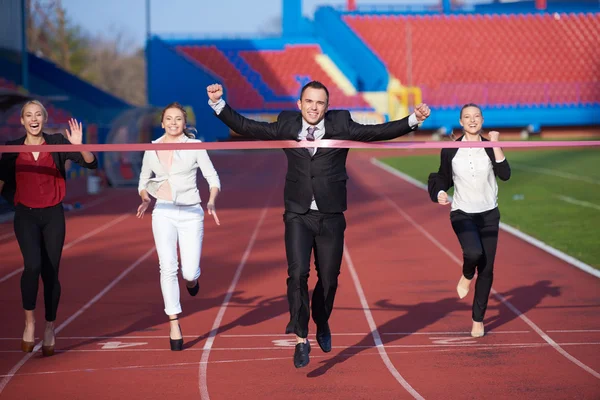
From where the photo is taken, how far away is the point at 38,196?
25.8 feet

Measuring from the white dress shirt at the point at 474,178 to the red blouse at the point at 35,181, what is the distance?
3424 mm

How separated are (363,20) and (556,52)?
13299 mm

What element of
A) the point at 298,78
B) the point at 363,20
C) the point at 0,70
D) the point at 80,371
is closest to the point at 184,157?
the point at 80,371

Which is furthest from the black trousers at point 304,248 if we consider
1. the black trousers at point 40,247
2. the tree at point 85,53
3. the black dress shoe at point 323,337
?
the tree at point 85,53

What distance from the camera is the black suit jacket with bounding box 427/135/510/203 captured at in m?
8.45

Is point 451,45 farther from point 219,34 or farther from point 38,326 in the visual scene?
point 38,326

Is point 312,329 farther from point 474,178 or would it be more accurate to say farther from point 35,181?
point 35,181

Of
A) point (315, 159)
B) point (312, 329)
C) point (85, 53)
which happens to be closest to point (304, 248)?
point (315, 159)

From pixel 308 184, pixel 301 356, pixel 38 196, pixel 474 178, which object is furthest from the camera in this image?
pixel 474 178

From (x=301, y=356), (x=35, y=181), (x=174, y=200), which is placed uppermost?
(x=35, y=181)

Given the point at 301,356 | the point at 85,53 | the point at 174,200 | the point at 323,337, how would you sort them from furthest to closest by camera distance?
the point at 85,53 → the point at 174,200 → the point at 323,337 → the point at 301,356

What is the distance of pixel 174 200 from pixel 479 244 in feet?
8.61

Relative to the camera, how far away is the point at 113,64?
301 feet

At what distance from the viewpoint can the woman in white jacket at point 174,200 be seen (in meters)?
8.12
